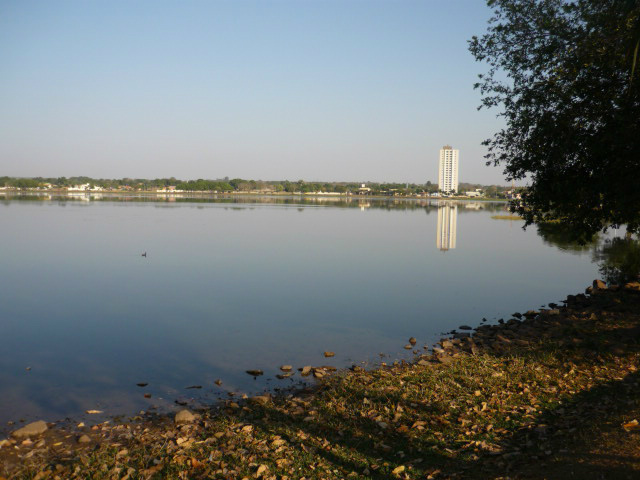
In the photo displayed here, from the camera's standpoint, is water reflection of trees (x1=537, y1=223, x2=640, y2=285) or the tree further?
water reflection of trees (x1=537, y1=223, x2=640, y2=285)

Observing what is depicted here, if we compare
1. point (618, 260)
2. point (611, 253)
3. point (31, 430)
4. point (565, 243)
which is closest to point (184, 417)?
Answer: point (31, 430)

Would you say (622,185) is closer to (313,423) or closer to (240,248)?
(313,423)

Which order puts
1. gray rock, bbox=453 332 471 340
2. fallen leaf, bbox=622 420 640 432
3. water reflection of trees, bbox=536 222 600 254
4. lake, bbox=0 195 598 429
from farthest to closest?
1. water reflection of trees, bbox=536 222 600 254
2. gray rock, bbox=453 332 471 340
3. lake, bbox=0 195 598 429
4. fallen leaf, bbox=622 420 640 432

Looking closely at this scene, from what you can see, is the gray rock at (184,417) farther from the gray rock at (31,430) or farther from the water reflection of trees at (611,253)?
the water reflection of trees at (611,253)

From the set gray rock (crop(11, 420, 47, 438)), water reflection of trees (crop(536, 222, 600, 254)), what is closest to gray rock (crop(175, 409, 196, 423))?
gray rock (crop(11, 420, 47, 438))

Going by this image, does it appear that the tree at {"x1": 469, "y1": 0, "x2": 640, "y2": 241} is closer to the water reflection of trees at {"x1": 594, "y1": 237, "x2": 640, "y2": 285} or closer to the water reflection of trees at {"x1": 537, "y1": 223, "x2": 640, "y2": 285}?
the water reflection of trees at {"x1": 537, "y1": 223, "x2": 640, "y2": 285}

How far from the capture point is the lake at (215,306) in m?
14.8

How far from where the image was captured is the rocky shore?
817cm

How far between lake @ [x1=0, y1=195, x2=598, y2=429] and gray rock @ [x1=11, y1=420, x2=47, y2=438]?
2.60 ft

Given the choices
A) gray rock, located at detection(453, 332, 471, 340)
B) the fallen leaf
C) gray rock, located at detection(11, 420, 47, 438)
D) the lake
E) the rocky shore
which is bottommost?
the lake

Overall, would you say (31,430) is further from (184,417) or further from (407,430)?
(407,430)

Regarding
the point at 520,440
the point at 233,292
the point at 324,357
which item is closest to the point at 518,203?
the point at 324,357

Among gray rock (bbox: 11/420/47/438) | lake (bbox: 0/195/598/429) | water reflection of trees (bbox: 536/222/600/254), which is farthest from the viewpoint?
water reflection of trees (bbox: 536/222/600/254)

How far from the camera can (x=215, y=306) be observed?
2470 cm
